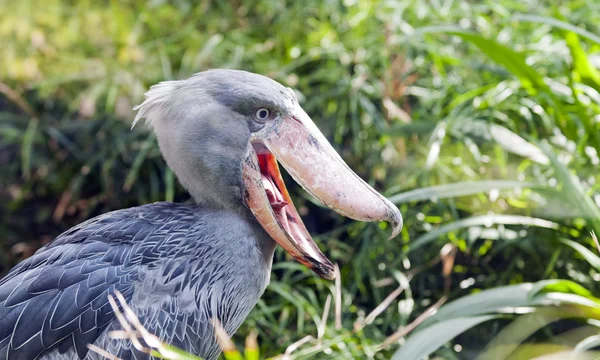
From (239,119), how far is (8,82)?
1921 millimetres

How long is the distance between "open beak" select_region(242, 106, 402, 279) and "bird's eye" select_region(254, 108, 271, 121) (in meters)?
0.02

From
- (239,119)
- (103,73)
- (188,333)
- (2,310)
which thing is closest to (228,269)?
(188,333)

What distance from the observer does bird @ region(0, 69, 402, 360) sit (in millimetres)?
1678

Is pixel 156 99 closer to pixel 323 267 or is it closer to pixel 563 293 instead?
pixel 323 267

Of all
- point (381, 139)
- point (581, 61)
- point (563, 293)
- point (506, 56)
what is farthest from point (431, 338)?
point (381, 139)

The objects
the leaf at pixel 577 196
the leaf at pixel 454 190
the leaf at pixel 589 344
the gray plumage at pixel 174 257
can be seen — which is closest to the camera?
the gray plumage at pixel 174 257

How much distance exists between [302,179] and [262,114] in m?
0.18

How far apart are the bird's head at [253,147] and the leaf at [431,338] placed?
0.86 ft

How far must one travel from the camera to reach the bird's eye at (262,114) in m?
1.81

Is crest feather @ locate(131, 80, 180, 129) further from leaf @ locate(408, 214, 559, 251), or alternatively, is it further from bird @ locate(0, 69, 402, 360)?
leaf @ locate(408, 214, 559, 251)

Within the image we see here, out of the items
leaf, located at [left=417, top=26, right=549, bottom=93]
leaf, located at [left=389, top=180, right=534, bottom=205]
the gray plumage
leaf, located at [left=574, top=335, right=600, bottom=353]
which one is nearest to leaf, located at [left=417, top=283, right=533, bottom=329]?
leaf, located at [left=574, top=335, right=600, bottom=353]

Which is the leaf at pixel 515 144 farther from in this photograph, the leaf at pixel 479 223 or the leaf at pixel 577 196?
the leaf at pixel 577 196

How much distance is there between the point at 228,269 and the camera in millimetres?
1799

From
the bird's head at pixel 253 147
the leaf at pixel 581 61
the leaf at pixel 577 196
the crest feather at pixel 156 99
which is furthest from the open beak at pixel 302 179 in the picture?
the leaf at pixel 581 61
